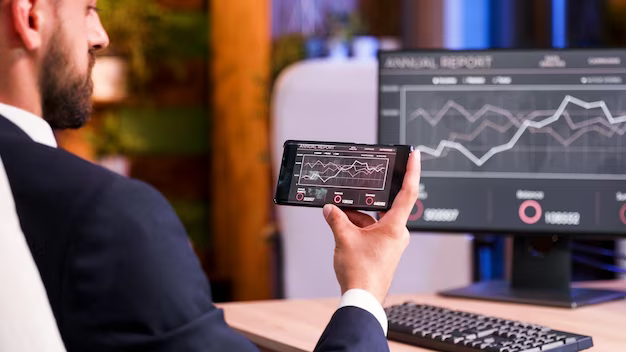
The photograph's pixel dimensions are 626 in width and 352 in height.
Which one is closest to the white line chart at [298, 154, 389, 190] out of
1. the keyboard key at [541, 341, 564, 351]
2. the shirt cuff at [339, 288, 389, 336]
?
the shirt cuff at [339, 288, 389, 336]

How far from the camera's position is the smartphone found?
140 cm

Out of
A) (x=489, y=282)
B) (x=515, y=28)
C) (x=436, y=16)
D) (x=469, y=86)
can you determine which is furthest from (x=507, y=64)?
(x=436, y=16)

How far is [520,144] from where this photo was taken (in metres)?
1.89

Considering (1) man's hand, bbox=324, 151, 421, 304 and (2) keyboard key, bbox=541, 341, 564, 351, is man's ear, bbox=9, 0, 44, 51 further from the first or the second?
(2) keyboard key, bbox=541, 341, 564, 351

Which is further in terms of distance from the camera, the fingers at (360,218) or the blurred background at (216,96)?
the blurred background at (216,96)

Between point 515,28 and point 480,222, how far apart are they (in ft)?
5.22

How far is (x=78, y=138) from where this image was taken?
4.46 metres

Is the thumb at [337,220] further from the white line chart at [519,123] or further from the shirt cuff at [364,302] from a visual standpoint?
the white line chart at [519,123]

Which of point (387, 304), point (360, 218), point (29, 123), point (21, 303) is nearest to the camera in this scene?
point (21, 303)

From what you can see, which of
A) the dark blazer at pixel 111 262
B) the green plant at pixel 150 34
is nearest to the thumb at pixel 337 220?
the dark blazer at pixel 111 262

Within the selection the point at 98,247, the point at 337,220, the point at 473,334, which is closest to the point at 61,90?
the point at 98,247

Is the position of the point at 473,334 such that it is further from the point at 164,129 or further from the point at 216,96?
the point at 164,129

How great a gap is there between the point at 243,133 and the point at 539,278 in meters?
3.13

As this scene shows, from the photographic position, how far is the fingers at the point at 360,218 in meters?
1.39
